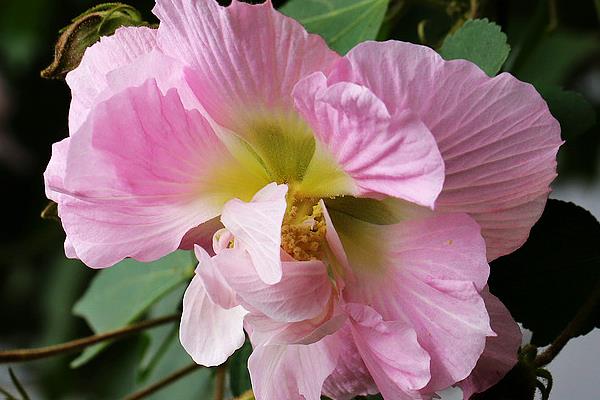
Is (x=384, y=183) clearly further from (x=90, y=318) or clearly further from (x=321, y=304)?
(x=90, y=318)

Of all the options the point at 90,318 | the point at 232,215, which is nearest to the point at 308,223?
the point at 232,215

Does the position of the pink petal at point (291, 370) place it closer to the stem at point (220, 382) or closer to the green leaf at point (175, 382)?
the stem at point (220, 382)

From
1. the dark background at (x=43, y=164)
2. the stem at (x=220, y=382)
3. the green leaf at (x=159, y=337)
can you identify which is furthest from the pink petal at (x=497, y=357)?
the dark background at (x=43, y=164)

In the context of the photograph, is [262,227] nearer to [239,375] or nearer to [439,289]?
[439,289]

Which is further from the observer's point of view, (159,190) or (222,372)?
(222,372)

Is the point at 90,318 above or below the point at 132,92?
below

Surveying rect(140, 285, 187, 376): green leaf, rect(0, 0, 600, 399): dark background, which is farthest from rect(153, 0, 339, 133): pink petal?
rect(0, 0, 600, 399): dark background

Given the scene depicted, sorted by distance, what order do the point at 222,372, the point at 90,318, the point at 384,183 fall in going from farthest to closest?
the point at 90,318
the point at 222,372
the point at 384,183
